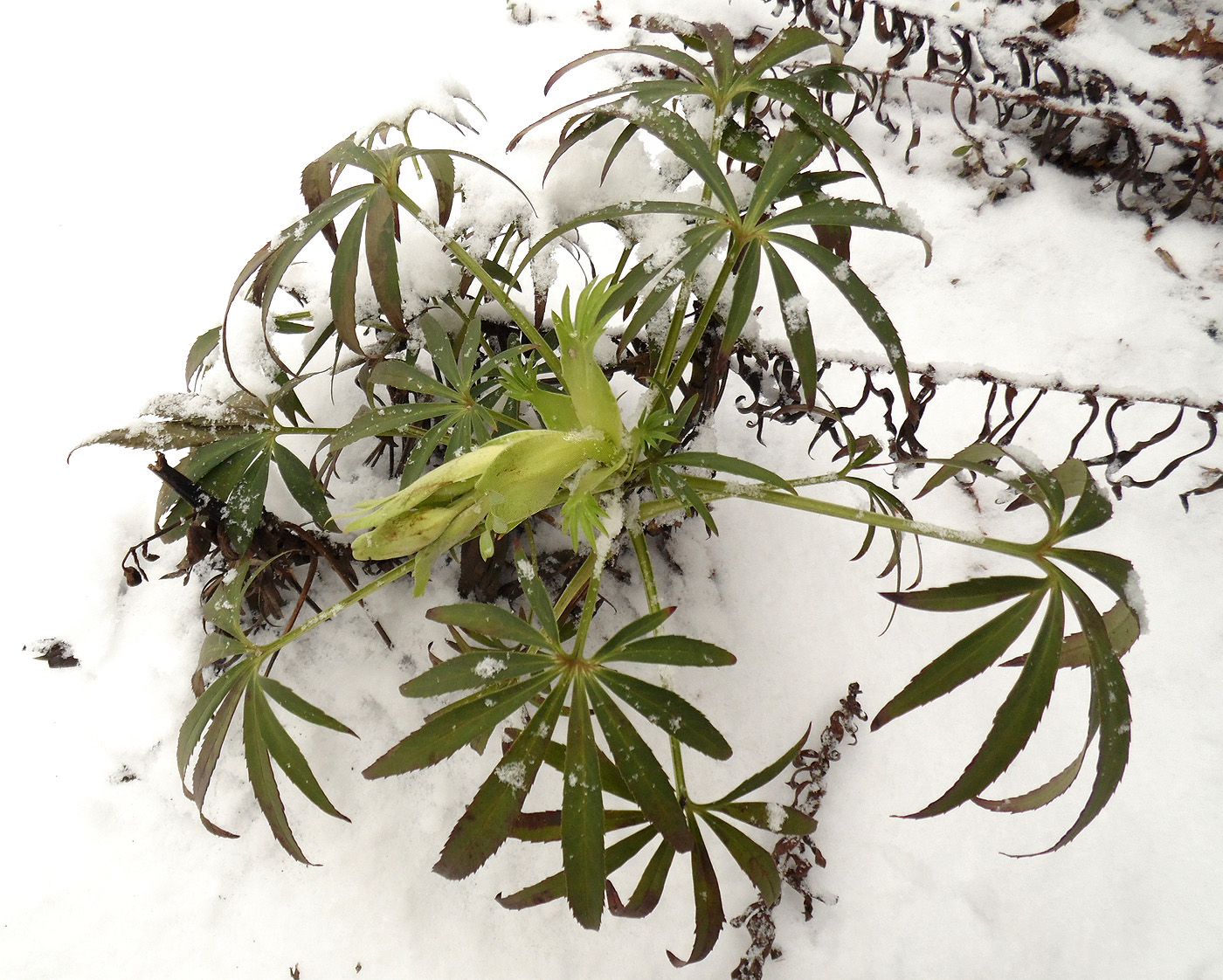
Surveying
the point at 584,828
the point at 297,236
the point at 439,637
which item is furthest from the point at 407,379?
the point at 584,828

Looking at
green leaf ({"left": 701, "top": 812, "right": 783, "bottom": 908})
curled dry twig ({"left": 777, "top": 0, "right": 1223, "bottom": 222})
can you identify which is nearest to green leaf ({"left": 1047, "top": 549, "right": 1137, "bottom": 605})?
green leaf ({"left": 701, "top": 812, "right": 783, "bottom": 908})

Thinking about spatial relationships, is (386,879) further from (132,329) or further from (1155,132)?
(1155,132)

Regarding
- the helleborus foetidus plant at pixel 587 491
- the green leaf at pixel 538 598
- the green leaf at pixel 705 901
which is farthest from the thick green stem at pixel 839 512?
the green leaf at pixel 705 901

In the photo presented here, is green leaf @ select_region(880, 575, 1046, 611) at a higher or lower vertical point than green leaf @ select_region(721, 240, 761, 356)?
lower

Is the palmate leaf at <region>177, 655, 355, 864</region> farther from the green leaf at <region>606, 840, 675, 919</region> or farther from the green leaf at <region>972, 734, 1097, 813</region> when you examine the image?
the green leaf at <region>972, 734, 1097, 813</region>

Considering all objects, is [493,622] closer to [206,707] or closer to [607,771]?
[607,771]

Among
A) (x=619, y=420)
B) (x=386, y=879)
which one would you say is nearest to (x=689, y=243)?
(x=619, y=420)

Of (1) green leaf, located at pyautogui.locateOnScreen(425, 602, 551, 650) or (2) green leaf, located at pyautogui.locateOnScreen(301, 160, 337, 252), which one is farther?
(2) green leaf, located at pyautogui.locateOnScreen(301, 160, 337, 252)
